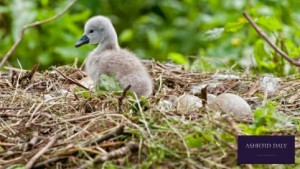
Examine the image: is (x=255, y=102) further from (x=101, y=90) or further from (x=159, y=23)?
(x=159, y=23)

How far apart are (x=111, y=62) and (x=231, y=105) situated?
1071 mm

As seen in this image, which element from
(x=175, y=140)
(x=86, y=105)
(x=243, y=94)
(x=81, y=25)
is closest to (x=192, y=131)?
(x=175, y=140)

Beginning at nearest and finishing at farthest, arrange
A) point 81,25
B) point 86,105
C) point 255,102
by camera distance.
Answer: point 86,105, point 255,102, point 81,25

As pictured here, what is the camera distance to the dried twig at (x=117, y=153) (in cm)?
447

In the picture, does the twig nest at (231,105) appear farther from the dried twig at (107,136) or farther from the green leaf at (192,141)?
the dried twig at (107,136)

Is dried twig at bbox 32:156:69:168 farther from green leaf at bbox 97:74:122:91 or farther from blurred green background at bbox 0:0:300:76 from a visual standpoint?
blurred green background at bbox 0:0:300:76

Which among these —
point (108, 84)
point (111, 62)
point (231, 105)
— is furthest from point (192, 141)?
point (111, 62)

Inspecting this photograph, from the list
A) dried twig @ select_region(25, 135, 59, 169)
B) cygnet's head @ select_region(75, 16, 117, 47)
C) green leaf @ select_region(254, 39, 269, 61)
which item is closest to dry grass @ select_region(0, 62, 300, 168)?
dried twig @ select_region(25, 135, 59, 169)

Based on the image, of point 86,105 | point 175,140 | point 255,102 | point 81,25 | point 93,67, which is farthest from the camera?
point 81,25

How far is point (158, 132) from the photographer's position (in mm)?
4699

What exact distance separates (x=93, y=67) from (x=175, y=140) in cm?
165

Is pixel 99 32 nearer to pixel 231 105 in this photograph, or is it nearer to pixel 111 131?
pixel 231 105

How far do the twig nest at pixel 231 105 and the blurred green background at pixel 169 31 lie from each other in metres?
1.36

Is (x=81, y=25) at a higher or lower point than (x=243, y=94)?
higher
